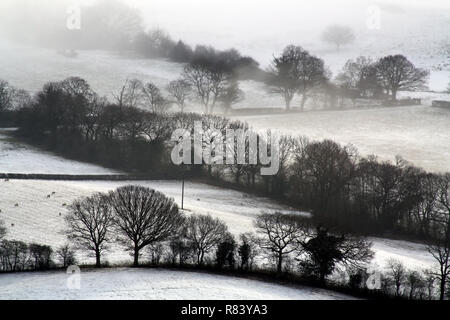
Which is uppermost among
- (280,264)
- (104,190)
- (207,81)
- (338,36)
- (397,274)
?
(338,36)

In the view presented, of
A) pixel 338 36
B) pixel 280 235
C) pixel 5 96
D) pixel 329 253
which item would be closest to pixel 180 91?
pixel 5 96

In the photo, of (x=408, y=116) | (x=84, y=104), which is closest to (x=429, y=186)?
(x=408, y=116)

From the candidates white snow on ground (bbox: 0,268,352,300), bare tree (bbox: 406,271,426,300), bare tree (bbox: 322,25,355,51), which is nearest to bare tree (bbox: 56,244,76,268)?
white snow on ground (bbox: 0,268,352,300)

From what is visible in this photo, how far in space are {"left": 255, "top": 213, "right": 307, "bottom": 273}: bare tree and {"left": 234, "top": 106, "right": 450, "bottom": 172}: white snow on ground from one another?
23.5 metres

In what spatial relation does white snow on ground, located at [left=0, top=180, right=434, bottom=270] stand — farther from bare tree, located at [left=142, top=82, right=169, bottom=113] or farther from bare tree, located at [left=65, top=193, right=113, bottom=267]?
bare tree, located at [left=142, top=82, right=169, bottom=113]

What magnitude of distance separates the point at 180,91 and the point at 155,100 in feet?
18.7

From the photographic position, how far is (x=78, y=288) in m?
30.5

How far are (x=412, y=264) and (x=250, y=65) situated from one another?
6832 centimetres

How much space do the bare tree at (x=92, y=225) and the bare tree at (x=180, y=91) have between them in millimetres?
44927

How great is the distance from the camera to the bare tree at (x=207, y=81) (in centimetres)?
8669

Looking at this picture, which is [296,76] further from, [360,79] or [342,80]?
[360,79]

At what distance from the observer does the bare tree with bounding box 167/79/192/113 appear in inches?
3344

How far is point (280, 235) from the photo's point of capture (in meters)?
40.6
